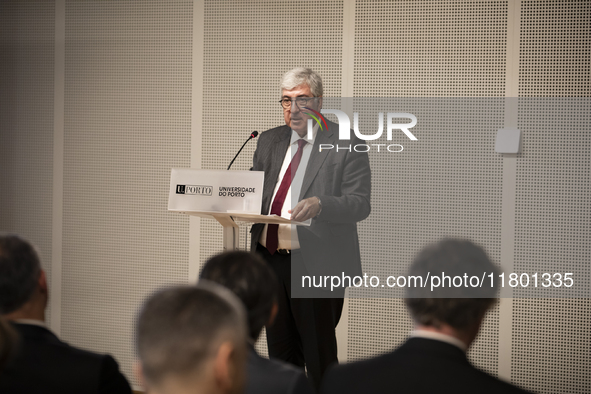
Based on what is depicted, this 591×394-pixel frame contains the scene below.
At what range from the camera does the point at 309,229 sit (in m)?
2.77

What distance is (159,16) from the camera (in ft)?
14.1

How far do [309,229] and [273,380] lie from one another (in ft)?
4.76

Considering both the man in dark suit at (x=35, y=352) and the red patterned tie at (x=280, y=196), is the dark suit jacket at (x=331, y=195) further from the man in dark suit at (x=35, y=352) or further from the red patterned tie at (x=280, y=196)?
the man in dark suit at (x=35, y=352)

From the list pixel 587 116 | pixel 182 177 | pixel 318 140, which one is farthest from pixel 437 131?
pixel 182 177

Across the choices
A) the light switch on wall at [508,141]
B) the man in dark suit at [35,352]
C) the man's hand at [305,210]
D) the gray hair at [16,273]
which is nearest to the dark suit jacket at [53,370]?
the man in dark suit at [35,352]

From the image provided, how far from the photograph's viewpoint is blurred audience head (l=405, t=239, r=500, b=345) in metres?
1.33

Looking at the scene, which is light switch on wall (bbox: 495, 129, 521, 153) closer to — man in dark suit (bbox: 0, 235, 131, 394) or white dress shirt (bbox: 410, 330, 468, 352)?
white dress shirt (bbox: 410, 330, 468, 352)

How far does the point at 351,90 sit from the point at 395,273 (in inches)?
54.8

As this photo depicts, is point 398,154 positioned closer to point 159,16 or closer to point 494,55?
point 494,55

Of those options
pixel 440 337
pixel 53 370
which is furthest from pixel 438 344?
pixel 53 370

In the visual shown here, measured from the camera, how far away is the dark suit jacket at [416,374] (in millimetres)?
1190

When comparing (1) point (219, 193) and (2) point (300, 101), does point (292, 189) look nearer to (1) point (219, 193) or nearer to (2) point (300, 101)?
(2) point (300, 101)

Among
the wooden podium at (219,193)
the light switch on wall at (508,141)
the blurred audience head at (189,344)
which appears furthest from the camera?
the light switch on wall at (508,141)

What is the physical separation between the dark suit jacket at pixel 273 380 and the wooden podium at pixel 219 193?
98 centimetres
